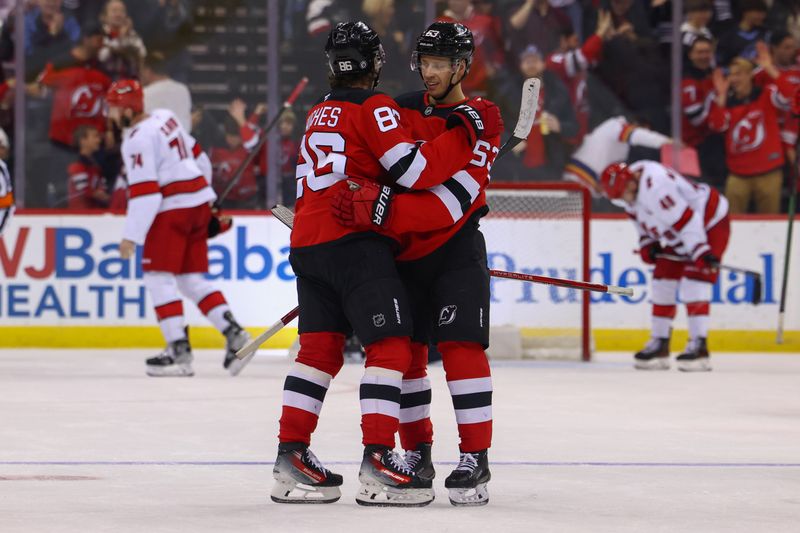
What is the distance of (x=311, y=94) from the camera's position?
11180 millimetres

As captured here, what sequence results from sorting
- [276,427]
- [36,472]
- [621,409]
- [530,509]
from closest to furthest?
1. [530,509]
2. [36,472]
3. [276,427]
4. [621,409]

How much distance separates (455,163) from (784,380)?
189 inches

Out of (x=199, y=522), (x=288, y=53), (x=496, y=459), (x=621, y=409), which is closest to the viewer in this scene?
(x=199, y=522)

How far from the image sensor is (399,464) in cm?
391

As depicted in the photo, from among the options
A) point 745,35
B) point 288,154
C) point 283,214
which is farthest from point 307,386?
point 745,35

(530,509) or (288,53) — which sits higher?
(288,53)

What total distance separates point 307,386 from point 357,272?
311 millimetres

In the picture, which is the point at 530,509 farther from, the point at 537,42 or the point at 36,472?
the point at 537,42

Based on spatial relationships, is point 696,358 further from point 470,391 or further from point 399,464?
point 399,464

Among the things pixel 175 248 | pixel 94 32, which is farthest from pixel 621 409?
pixel 94 32

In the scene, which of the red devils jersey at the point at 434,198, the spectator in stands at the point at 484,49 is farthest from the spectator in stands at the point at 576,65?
the red devils jersey at the point at 434,198

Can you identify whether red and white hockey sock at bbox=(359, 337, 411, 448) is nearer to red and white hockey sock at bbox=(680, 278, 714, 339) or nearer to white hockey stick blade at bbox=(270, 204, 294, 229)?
white hockey stick blade at bbox=(270, 204, 294, 229)

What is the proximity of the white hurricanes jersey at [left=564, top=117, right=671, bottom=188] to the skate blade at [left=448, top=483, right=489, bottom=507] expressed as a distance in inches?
283


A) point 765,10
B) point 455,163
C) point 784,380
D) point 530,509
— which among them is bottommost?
point 784,380
